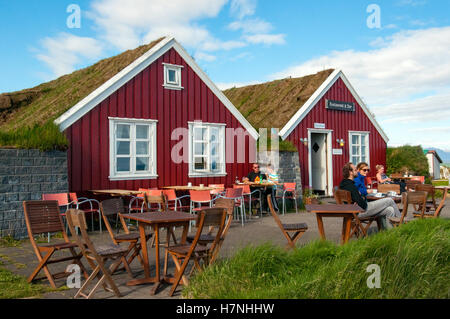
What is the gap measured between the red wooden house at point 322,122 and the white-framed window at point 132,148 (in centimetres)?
544

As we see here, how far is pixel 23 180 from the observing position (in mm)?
9391

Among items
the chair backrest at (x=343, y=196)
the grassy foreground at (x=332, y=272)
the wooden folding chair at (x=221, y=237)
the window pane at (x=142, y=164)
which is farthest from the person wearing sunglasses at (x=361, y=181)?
the window pane at (x=142, y=164)

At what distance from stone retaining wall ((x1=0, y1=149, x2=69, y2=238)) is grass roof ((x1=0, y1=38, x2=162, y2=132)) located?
1.59 metres

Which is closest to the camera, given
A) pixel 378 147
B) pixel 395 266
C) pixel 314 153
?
pixel 395 266

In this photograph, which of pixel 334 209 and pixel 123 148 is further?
pixel 123 148

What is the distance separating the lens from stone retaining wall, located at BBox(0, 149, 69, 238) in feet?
29.9

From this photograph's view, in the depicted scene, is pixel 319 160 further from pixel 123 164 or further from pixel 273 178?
pixel 123 164

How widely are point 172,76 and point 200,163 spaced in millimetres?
2708

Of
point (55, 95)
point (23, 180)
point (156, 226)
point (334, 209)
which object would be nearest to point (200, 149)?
point (55, 95)

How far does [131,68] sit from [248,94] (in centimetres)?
956
